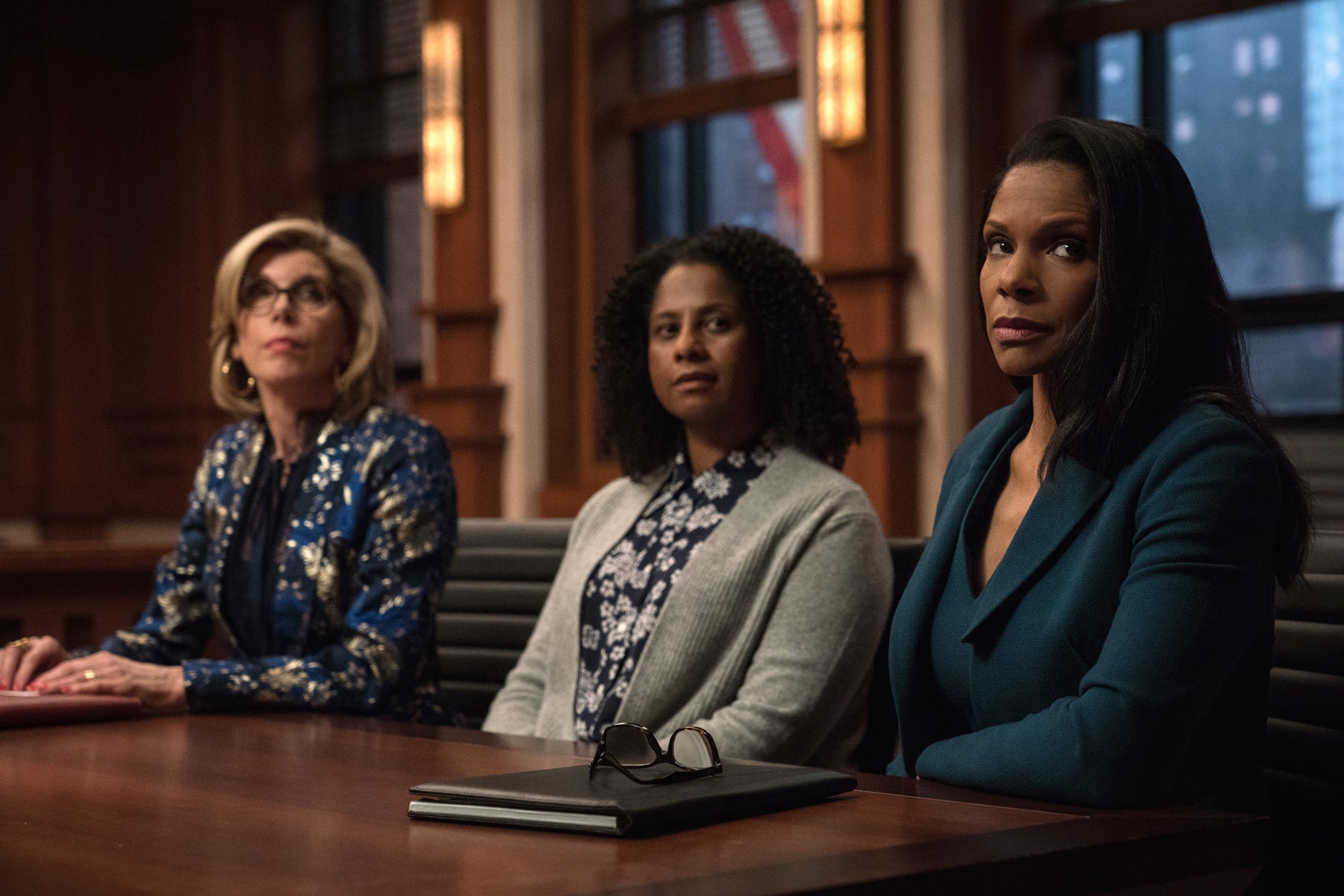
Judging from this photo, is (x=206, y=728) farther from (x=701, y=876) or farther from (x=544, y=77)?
(x=544, y=77)

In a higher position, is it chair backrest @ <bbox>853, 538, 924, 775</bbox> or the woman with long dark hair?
the woman with long dark hair

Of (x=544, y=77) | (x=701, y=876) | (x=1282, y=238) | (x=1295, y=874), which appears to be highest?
(x=544, y=77)

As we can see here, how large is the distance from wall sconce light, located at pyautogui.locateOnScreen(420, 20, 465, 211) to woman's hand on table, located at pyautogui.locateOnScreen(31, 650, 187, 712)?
412cm

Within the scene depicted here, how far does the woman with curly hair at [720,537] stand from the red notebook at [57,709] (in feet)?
1.94

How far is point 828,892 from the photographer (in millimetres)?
902

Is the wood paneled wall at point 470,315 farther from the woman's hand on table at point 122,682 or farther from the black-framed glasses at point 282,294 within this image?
the woman's hand on table at point 122,682

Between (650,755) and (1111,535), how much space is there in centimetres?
48

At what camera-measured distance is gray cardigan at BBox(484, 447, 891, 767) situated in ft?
6.26

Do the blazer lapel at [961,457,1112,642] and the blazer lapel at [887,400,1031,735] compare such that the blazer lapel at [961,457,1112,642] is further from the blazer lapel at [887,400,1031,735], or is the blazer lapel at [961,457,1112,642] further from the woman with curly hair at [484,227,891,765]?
the woman with curly hair at [484,227,891,765]

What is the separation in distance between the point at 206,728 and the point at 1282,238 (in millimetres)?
3522

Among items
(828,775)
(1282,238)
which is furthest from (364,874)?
(1282,238)

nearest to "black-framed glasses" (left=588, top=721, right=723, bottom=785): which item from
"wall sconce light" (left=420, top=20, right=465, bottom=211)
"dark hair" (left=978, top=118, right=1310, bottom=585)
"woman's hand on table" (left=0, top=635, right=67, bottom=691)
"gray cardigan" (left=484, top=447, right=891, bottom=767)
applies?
"dark hair" (left=978, top=118, right=1310, bottom=585)

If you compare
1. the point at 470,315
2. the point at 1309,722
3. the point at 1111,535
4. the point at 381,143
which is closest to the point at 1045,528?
the point at 1111,535

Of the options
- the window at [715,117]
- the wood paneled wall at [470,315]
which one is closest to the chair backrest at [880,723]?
the window at [715,117]
